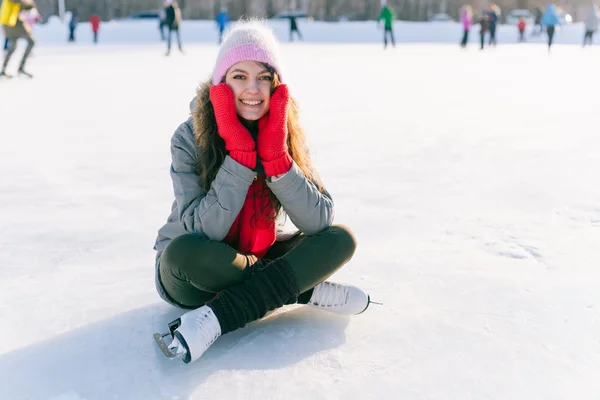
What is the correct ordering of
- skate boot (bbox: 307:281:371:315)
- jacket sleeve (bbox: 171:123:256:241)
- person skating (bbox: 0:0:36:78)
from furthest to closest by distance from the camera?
1. person skating (bbox: 0:0:36:78)
2. skate boot (bbox: 307:281:371:315)
3. jacket sleeve (bbox: 171:123:256:241)

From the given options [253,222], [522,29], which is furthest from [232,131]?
[522,29]

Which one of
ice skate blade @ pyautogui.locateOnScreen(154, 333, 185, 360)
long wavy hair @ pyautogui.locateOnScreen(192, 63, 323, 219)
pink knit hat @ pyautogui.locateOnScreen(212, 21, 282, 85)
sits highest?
pink knit hat @ pyautogui.locateOnScreen(212, 21, 282, 85)

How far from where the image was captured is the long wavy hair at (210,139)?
1.98m

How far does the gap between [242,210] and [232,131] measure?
0.26 m

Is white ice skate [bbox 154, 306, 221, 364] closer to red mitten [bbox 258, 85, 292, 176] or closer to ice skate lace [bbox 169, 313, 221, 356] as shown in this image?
ice skate lace [bbox 169, 313, 221, 356]

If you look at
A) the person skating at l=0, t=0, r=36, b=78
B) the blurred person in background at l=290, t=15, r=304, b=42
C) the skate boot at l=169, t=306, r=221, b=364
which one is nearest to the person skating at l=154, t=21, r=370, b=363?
the skate boot at l=169, t=306, r=221, b=364

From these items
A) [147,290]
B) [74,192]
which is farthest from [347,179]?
[147,290]

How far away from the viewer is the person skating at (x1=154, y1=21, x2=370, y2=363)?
6.22ft

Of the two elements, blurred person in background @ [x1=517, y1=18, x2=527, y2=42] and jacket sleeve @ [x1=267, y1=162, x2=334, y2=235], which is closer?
jacket sleeve @ [x1=267, y1=162, x2=334, y2=235]

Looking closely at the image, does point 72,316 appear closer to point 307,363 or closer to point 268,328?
point 268,328

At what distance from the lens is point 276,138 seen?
1970 mm

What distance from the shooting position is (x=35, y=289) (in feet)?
7.83

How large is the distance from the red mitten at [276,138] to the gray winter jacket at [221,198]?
1.3 inches

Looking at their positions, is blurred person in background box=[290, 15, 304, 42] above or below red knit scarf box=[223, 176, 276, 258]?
above
